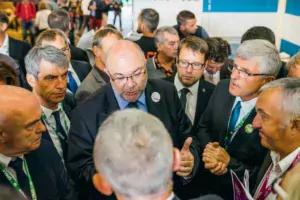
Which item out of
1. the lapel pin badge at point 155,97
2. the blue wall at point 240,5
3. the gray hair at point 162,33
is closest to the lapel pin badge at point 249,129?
the lapel pin badge at point 155,97

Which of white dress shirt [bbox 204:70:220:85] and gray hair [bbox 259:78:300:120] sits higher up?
gray hair [bbox 259:78:300:120]

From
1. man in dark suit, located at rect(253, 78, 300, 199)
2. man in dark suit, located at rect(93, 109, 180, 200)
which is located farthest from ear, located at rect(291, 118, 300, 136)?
man in dark suit, located at rect(93, 109, 180, 200)

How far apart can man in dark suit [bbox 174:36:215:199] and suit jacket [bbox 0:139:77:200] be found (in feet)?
3.82

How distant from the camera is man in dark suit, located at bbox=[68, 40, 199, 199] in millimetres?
1938

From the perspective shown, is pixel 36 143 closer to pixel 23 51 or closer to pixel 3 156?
pixel 3 156

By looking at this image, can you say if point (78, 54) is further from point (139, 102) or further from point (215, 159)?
point (215, 159)

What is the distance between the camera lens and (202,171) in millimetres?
2420

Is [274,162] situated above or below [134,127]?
below

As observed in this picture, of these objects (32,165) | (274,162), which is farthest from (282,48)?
(32,165)

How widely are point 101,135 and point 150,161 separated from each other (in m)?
0.18

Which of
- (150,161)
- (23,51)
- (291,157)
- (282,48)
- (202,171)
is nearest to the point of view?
(150,161)

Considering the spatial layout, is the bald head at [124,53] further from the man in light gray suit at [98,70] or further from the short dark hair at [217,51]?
the short dark hair at [217,51]

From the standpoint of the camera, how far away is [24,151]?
1.63m

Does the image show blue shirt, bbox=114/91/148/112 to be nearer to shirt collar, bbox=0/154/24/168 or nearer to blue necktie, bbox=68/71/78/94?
shirt collar, bbox=0/154/24/168
